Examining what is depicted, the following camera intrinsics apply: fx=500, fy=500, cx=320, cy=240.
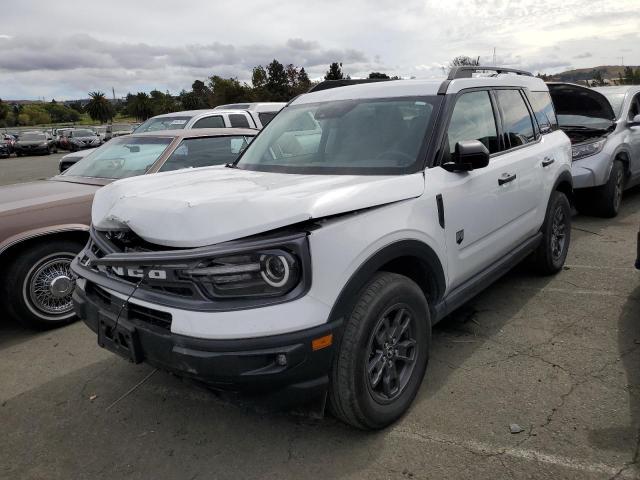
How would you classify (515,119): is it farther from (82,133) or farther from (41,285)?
(82,133)

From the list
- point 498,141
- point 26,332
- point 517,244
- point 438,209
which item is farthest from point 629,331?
point 26,332

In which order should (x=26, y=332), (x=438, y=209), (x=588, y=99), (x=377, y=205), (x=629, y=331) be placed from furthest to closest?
(x=588, y=99)
(x=26, y=332)
(x=629, y=331)
(x=438, y=209)
(x=377, y=205)

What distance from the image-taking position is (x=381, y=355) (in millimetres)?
2693

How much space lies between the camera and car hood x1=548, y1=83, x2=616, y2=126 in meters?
7.76

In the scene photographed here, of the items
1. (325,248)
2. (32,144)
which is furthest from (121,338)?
(32,144)

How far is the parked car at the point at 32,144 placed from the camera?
32.2 m

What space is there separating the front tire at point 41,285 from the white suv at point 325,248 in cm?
142

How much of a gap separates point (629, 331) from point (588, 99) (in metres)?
5.46

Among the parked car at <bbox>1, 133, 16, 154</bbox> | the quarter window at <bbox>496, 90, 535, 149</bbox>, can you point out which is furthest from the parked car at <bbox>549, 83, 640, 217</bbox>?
the parked car at <bbox>1, 133, 16, 154</bbox>

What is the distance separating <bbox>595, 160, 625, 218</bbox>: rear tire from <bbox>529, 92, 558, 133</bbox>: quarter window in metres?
2.56

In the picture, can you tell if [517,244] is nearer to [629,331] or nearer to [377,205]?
[629,331]

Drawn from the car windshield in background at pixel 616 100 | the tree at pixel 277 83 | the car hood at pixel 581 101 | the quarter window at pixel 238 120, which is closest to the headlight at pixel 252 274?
the car hood at pixel 581 101

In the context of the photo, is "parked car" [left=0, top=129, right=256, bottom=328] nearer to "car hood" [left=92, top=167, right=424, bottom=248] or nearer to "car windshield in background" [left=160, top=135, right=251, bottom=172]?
"car windshield in background" [left=160, top=135, right=251, bottom=172]

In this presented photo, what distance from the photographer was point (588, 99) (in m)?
7.94
